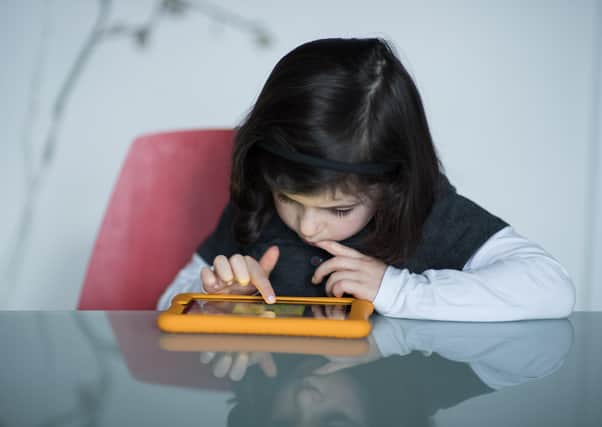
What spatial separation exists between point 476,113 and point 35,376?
1473 mm

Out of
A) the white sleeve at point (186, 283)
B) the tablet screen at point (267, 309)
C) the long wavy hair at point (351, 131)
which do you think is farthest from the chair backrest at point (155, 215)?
the tablet screen at point (267, 309)

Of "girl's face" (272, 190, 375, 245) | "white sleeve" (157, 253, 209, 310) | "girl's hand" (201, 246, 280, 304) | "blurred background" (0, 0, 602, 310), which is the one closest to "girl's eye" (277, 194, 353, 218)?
"girl's face" (272, 190, 375, 245)

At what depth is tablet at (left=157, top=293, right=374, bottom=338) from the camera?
1.93 feet

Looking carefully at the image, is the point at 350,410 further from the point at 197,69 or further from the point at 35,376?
the point at 197,69

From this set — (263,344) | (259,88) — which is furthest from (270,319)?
(259,88)

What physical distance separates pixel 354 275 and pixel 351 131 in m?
0.18

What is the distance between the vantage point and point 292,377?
1.51 feet

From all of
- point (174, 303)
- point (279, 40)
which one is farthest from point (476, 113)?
point (174, 303)

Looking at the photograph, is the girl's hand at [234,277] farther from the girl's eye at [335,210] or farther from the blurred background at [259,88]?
the blurred background at [259,88]

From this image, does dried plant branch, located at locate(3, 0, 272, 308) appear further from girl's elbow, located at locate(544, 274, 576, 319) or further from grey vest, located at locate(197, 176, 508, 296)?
girl's elbow, located at locate(544, 274, 576, 319)

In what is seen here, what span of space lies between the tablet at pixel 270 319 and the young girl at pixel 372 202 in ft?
0.21

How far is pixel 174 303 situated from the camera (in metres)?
0.68

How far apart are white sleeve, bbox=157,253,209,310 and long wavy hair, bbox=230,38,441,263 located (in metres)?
0.20

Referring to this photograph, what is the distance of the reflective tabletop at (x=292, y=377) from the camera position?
388 millimetres
